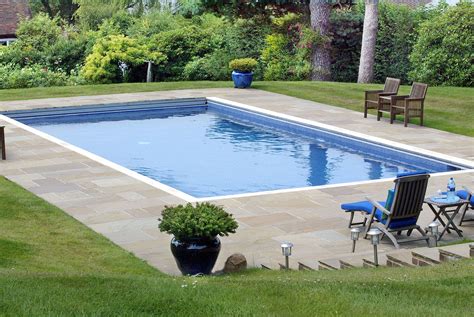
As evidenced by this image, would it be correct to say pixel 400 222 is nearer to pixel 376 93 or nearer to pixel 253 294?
pixel 253 294

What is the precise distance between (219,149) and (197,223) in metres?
10.5

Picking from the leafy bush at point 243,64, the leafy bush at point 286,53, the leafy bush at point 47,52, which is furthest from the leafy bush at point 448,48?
the leafy bush at point 47,52

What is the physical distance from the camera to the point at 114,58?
99.1 ft

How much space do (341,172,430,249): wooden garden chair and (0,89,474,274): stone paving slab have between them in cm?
24

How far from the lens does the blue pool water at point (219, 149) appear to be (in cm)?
1742

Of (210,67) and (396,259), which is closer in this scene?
(396,259)

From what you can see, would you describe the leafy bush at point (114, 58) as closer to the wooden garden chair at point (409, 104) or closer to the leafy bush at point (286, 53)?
the leafy bush at point (286, 53)

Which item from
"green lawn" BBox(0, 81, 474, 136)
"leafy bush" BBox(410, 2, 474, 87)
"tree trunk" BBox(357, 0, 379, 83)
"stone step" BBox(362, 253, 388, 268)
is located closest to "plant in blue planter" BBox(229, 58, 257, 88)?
"green lawn" BBox(0, 81, 474, 136)

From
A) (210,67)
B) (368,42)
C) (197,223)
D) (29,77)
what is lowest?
(29,77)

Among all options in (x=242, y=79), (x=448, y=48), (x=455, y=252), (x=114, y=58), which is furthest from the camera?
(x=114, y=58)

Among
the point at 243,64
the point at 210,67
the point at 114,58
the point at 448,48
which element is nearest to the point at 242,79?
the point at 243,64

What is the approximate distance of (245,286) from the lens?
7875mm

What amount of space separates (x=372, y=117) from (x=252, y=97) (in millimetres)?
4465

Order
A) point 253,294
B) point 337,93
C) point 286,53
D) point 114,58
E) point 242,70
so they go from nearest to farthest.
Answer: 1. point 253,294
2. point 337,93
3. point 242,70
4. point 114,58
5. point 286,53
